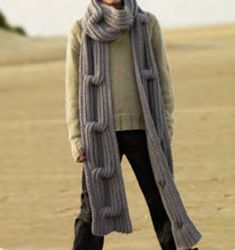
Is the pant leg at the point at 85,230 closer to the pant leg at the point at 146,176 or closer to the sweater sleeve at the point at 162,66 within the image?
the pant leg at the point at 146,176

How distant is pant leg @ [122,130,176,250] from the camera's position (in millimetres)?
5055

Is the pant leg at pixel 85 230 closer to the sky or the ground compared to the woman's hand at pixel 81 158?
→ closer to the ground

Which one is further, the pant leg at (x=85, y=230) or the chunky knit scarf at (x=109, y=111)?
the pant leg at (x=85, y=230)

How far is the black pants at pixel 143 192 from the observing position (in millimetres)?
5059

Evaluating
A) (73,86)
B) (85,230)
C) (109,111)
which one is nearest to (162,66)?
(109,111)

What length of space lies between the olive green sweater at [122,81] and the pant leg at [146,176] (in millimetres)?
67

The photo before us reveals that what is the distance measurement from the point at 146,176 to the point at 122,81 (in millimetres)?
526

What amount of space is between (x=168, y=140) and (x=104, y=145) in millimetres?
337

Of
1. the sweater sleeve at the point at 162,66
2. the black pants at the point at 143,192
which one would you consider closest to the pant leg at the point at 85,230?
the black pants at the point at 143,192

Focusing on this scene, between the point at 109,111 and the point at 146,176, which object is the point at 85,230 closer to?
the point at 146,176

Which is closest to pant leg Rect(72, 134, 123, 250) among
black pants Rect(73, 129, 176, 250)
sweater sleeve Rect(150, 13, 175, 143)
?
black pants Rect(73, 129, 176, 250)

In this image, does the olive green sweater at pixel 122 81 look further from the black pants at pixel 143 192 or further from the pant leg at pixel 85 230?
the pant leg at pixel 85 230

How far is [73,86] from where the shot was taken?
5.04 meters

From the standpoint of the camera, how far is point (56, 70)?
1136 inches
